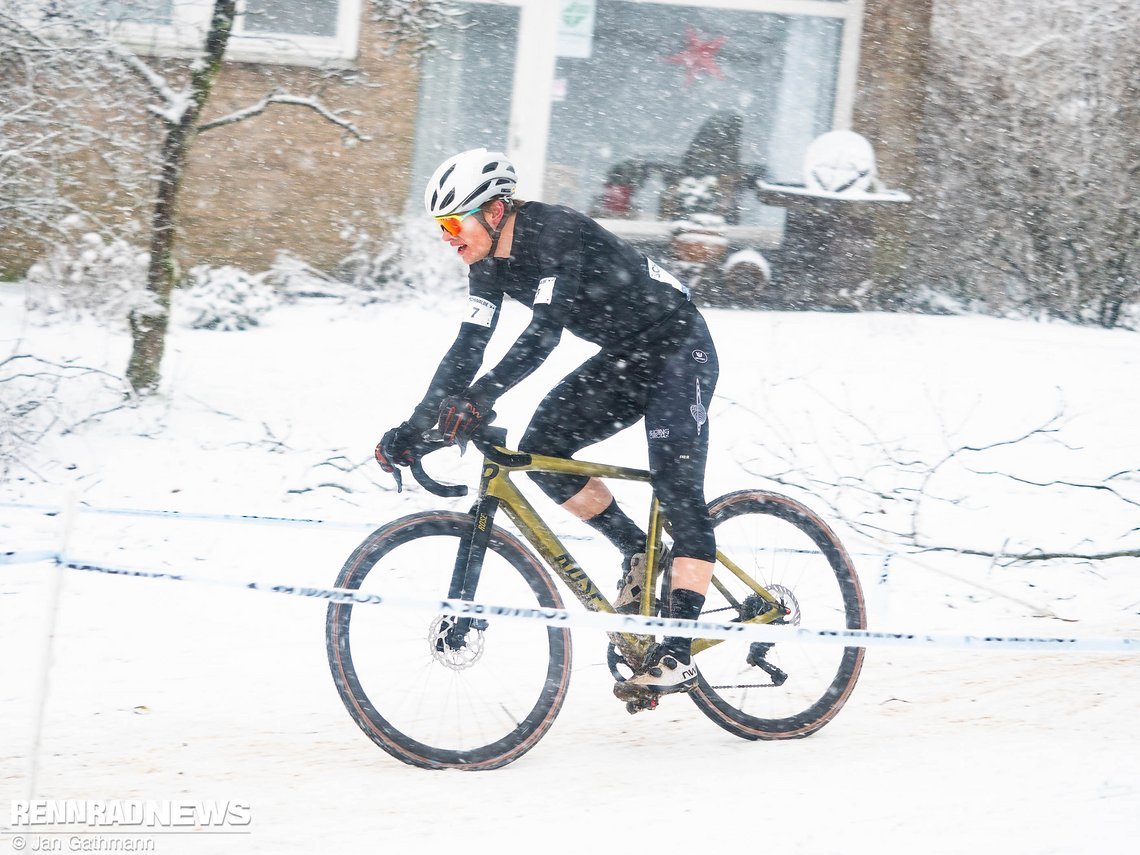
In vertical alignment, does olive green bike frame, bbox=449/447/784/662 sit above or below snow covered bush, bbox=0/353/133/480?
above

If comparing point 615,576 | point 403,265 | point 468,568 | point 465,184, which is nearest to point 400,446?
point 468,568

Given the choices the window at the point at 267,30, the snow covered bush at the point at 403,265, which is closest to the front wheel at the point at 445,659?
the snow covered bush at the point at 403,265

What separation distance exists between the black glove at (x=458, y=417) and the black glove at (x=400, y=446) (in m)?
0.13

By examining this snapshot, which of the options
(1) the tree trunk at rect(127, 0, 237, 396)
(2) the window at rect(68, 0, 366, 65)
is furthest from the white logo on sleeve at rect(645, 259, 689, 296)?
(2) the window at rect(68, 0, 366, 65)

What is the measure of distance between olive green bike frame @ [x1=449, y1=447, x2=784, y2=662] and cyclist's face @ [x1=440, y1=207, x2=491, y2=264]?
2.23 ft

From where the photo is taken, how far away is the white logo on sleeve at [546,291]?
11.9 feet

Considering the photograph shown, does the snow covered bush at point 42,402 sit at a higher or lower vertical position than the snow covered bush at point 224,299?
lower

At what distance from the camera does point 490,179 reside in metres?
3.73

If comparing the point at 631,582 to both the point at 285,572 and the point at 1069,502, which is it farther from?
→ the point at 1069,502

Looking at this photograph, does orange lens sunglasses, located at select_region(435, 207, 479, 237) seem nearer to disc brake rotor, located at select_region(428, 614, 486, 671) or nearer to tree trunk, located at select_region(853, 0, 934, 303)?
disc brake rotor, located at select_region(428, 614, 486, 671)

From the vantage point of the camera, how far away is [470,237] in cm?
378

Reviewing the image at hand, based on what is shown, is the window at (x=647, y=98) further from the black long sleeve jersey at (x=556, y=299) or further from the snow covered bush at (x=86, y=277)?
the black long sleeve jersey at (x=556, y=299)

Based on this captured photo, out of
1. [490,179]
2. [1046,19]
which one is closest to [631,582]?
[490,179]

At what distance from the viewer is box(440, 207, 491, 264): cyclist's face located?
3766 millimetres
